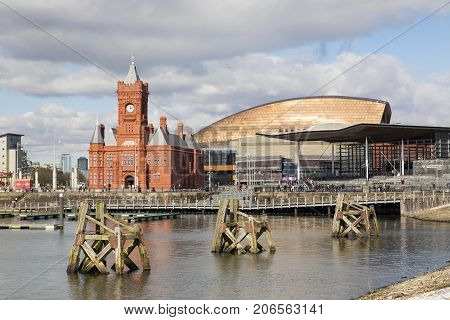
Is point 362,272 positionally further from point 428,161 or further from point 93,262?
point 428,161

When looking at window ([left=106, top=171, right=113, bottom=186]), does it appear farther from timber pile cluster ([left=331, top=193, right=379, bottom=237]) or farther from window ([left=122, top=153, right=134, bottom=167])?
timber pile cluster ([left=331, top=193, right=379, bottom=237])

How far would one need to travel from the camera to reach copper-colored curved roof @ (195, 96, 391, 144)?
175 m

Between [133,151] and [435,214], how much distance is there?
68262 mm

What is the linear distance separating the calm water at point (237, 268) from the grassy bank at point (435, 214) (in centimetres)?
1053


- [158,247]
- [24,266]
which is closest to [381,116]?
[158,247]

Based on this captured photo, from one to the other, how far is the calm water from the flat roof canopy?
39.7 m

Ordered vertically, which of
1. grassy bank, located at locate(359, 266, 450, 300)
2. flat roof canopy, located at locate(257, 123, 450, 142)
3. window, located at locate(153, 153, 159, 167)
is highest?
flat roof canopy, located at locate(257, 123, 450, 142)

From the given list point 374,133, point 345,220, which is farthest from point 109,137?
point 345,220

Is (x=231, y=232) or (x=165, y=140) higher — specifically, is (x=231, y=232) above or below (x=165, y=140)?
below

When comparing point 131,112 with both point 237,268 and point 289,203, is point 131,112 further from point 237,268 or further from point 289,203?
point 237,268

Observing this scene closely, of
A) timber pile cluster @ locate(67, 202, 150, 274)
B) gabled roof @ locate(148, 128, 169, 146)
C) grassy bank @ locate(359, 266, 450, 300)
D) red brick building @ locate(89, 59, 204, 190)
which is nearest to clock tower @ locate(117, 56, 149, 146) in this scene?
red brick building @ locate(89, 59, 204, 190)

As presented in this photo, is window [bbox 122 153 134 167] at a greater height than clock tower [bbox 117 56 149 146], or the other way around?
clock tower [bbox 117 56 149 146]

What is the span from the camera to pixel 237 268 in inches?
1449
